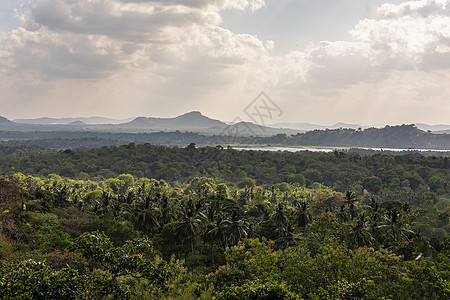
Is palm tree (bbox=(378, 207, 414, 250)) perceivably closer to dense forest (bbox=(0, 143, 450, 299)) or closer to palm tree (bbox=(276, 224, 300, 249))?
dense forest (bbox=(0, 143, 450, 299))

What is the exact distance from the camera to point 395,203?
75625 mm

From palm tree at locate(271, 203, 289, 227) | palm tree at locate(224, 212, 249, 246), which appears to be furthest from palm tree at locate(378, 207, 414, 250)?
palm tree at locate(224, 212, 249, 246)

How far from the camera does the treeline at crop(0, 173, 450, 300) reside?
58.3 feet

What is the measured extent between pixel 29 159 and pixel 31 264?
191 metres

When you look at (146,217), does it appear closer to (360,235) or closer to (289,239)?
(289,239)

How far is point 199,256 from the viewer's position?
4850 cm

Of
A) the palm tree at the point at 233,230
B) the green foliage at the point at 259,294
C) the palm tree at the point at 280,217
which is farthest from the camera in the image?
the palm tree at the point at 280,217

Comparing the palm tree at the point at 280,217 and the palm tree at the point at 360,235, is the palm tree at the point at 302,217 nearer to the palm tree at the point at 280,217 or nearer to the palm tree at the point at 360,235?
the palm tree at the point at 280,217

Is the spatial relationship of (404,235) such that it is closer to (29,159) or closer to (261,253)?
(261,253)

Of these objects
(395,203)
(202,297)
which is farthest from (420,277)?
(395,203)

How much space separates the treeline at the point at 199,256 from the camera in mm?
17781

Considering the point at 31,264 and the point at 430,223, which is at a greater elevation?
the point at 31,264

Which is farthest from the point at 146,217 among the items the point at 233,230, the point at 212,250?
the point at 233,230

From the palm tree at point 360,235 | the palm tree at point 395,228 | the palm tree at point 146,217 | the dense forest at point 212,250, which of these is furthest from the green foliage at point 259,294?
the palm tree at point 395,228
